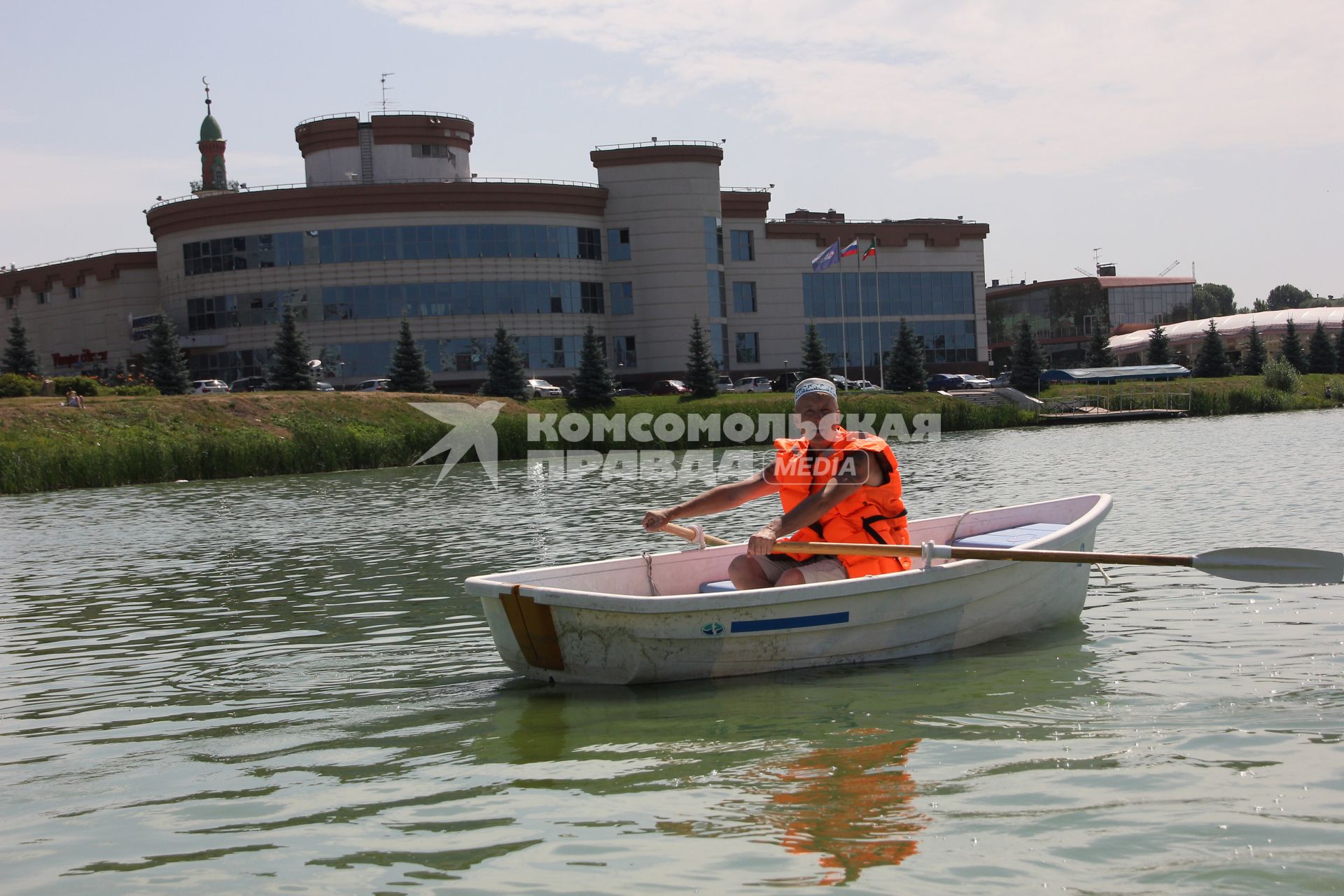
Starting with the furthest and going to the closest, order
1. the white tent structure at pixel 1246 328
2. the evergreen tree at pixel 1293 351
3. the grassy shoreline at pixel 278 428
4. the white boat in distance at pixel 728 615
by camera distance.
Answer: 1. the white tent structure at pixel 1246 328
2. the evergreen tree at pixel 1293 351
3. the grassy shoreline at pixel 278 428
4. the white boat in distance at pixel 728 615

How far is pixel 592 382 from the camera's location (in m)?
55.9

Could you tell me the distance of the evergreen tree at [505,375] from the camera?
191 ft

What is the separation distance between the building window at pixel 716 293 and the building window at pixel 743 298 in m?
2.56

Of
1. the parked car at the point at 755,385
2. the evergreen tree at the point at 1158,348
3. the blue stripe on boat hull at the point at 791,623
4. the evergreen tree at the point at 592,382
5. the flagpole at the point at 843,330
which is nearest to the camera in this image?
the blue stripe on boat hull at the point at 791,623

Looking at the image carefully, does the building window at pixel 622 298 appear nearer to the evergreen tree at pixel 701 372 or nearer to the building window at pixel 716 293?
the building window at pixel 716 293

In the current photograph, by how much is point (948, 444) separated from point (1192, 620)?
103 ft

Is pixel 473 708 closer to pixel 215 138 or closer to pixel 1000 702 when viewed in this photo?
pixel 1000 702

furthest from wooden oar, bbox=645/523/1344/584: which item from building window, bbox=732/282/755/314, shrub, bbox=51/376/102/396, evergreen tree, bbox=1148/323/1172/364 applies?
evergreen tree, bbox=1148/323/1172/364

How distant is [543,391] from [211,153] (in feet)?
158

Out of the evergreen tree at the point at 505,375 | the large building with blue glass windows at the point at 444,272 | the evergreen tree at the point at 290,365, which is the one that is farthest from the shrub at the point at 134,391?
the large building with blue glass windows at the point at 444,272

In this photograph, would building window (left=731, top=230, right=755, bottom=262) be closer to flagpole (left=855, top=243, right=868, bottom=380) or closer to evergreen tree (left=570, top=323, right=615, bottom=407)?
flagpole (left=855, top=243, right=868, bottom=380)

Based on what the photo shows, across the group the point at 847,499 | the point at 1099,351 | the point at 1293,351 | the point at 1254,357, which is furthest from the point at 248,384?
the point at 1293,351

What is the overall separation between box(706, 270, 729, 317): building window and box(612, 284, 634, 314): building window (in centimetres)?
496

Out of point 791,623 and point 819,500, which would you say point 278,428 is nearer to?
point 819,500
